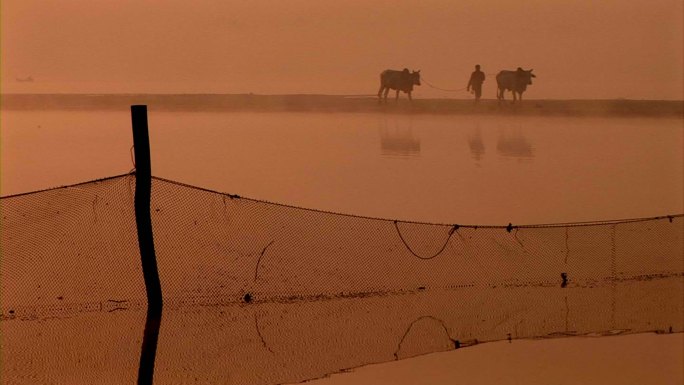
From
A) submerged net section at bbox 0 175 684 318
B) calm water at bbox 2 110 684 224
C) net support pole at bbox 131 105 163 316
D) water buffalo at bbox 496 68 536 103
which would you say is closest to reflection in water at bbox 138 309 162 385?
net support pole at bbox 131 105 163 316

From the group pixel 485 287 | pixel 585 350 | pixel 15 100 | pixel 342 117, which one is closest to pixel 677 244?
pixel 485 287

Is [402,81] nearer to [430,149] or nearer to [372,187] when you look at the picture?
[430,149]

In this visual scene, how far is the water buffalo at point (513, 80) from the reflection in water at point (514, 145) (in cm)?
49

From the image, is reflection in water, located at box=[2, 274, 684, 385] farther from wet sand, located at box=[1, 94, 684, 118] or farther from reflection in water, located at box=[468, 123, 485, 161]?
wet sand, located at box=[1, 94, 684, 118]

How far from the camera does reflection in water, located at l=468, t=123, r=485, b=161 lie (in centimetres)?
777

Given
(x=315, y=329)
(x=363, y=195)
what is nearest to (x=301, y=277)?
(x=315, y=329)

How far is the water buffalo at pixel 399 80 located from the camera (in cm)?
770

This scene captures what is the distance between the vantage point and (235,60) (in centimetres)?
782

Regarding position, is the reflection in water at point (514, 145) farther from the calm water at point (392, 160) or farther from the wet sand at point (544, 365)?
the wet sand at point (544, 365)

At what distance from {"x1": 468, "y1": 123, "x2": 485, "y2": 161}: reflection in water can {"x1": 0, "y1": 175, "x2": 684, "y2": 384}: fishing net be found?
2.40m

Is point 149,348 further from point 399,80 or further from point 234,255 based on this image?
point 399,80

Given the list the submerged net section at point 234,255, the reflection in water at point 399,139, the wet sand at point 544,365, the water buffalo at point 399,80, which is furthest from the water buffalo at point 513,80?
the wet sand at point 544,365

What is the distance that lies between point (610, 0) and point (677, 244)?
2553 mm

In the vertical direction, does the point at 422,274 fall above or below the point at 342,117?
below
